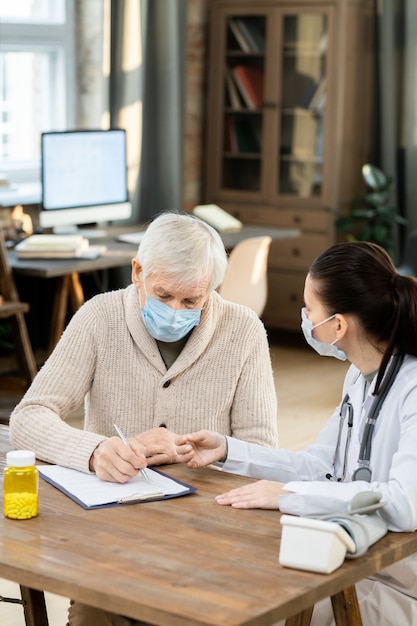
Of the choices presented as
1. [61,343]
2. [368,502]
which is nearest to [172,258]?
[61,343]

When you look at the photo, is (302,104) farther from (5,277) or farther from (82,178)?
(5,277)

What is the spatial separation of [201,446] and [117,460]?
0.59 ft

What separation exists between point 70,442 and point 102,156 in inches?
130

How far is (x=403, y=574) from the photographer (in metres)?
1.83

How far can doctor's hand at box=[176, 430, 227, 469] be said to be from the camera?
2.03 meters

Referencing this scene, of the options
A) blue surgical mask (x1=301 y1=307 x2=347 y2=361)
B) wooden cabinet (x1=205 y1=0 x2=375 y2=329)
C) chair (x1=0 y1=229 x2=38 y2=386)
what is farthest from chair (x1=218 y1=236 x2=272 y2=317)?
blue surgical mask (x1=301 y1=307 x2=347 y2=361)

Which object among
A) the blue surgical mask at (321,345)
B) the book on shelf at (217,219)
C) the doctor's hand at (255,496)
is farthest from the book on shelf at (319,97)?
the doctor's hand at (255,496)

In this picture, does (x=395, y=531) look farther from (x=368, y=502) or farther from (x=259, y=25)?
(x=259, y=25)

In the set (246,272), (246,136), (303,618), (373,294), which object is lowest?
(303,618)

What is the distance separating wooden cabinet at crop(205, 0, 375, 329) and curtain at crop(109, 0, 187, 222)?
40 centimetres

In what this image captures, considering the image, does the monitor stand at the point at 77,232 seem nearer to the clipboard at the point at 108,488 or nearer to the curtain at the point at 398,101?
the curtain at the point at 398,101

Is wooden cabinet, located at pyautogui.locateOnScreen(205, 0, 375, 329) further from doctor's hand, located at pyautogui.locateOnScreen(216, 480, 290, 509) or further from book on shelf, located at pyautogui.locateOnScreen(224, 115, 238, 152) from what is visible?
doctor's hand, located at pyautogui.locateOnScreen(216, 480, 290, 509)

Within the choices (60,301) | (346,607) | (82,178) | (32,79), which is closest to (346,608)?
(346,607)

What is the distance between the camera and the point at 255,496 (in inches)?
72.1
